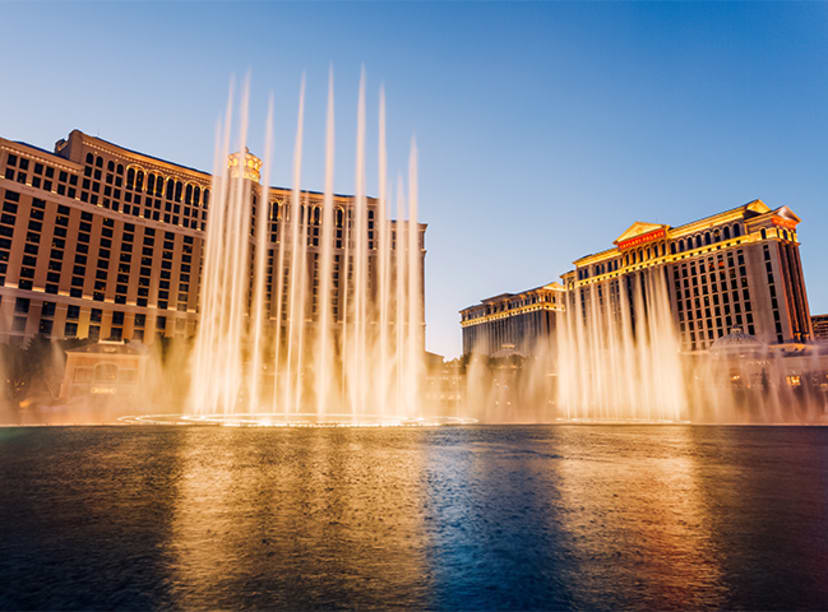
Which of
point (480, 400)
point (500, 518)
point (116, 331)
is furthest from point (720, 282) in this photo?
point (116, 331)

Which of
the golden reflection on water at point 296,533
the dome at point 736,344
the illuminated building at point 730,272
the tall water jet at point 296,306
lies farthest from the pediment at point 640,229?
the golden reflection on water at point 296,533

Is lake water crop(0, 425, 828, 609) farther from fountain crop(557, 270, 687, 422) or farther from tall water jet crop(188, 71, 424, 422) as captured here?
fountain crop(557, 270, 687, 422)

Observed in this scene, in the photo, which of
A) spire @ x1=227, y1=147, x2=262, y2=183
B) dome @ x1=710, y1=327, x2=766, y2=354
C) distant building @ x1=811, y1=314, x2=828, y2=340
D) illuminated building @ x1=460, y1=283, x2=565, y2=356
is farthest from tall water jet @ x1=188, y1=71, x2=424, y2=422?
distant building @ x1=811, y1=314, x2=828, y2=340

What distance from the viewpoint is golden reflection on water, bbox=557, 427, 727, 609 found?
320 cm

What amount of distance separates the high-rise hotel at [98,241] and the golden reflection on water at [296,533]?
7446 centimetres

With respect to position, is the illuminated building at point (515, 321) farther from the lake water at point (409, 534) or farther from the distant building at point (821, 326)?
the lake water at point (409, 534)

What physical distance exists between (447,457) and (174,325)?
77547 millimetres

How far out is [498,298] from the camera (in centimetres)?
16388

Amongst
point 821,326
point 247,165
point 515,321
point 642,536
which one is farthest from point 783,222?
point 821,326

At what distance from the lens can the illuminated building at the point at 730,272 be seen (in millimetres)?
76812

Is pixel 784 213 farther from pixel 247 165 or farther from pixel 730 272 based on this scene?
pixel 247 165

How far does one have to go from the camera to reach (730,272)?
8206 centimetres

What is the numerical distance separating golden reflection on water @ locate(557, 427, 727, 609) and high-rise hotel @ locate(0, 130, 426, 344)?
79.1 m

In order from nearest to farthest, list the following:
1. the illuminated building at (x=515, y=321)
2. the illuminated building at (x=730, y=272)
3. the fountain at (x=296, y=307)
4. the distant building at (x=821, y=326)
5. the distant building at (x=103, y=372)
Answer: the distant building at (x=103, y=372) → the fountain at (x=296, y=307) → the illuminated building at (x=730, y=272) → the illuminated building at (x=515, y=321) → the distant building at (x=821, y=326)
